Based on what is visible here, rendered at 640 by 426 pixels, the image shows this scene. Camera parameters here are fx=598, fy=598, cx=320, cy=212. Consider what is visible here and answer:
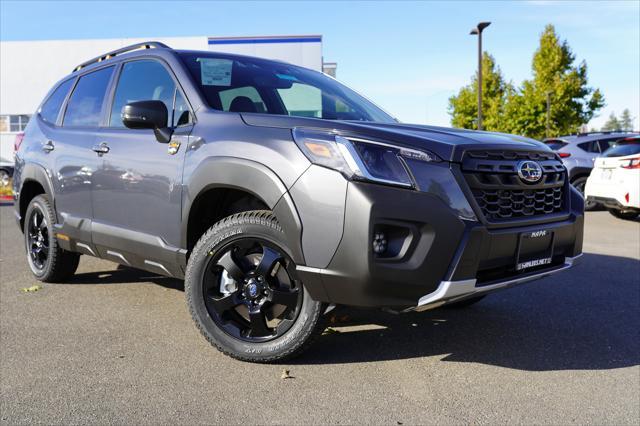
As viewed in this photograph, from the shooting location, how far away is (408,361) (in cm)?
333

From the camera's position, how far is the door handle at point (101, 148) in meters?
4.14

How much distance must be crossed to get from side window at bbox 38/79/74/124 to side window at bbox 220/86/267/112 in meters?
2.15

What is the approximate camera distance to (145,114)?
3521 mm

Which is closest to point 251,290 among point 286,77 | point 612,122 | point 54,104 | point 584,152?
point 286,77

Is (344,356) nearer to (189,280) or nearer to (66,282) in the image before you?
(189,280)

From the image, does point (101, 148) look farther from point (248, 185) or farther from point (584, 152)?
point (584, 152)

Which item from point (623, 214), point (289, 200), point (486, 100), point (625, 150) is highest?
point (486, 100)

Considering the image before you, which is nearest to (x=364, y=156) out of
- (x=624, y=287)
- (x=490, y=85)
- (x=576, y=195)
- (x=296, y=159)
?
(x=296, y=159)

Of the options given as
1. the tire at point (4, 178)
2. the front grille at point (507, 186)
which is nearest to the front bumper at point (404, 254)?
the front grille at point (507, 186)

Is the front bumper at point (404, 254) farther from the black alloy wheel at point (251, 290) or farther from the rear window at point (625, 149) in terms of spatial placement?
the rear window at point (625, 149)

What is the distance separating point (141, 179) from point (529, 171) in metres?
2.31

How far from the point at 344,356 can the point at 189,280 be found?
974 millimetres

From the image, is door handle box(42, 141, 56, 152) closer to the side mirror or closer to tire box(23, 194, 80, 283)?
tire box(23, 194, 80, 283)

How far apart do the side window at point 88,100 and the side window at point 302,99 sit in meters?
1.46
